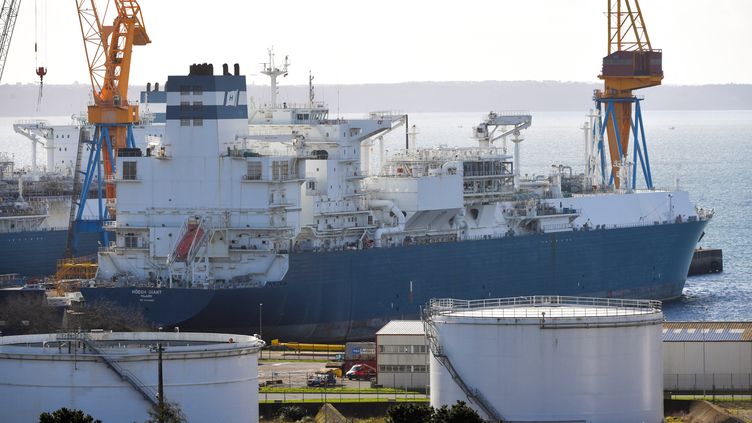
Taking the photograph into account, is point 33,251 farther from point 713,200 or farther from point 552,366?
point 713,200

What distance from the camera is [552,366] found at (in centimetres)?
4144

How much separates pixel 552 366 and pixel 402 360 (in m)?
8.52

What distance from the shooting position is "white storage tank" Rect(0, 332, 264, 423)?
4050 cm

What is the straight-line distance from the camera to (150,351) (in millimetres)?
40938

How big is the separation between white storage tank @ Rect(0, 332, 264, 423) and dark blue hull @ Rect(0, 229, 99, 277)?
27210 millimetres

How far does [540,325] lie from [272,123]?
955 inches

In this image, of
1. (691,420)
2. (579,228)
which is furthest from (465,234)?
(691,420)

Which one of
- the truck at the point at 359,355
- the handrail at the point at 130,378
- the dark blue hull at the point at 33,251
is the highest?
the dark blue hull at the point at 33,251

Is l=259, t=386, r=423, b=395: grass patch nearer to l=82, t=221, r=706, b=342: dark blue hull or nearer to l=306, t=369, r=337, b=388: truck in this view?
l=306, t=369, r=337, b=388: truck

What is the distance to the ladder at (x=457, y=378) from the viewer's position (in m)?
41.6

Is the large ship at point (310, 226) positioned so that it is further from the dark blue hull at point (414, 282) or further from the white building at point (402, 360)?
the white building at point (402, 360)

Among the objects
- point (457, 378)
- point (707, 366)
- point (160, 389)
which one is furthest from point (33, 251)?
point (160, 389)

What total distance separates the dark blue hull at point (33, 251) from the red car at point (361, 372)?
2099 cm

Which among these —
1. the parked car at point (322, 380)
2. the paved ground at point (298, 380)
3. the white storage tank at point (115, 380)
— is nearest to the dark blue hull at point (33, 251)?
the paved ground at point (298, 380)
